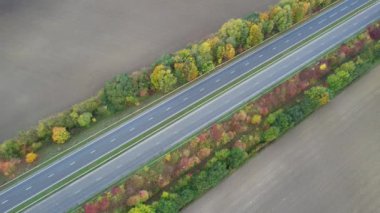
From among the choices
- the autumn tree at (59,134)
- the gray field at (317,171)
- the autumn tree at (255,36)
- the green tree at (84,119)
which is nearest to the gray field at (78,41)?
the green tree at (84,119)

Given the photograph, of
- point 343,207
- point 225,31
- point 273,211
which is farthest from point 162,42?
point 343,207

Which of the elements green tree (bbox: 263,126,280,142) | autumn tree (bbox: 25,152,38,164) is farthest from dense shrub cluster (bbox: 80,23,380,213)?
autumn tree (bbox: 25,152,38,164)

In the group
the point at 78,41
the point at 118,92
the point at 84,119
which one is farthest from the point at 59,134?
the point at 78,41

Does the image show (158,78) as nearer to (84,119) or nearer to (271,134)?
(84,119)

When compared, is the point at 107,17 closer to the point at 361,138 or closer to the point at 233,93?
the point at 233,93

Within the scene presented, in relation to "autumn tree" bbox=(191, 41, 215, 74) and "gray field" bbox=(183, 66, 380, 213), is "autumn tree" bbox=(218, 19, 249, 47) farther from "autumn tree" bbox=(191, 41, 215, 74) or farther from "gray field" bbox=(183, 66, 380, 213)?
"gray field" bbox=(183, 66, 380, 213)

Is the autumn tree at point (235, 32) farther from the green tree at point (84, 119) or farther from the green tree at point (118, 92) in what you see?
the green tree at point (84, 119)

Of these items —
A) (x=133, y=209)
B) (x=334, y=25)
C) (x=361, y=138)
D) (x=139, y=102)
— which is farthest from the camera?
(x=334, y=25)
